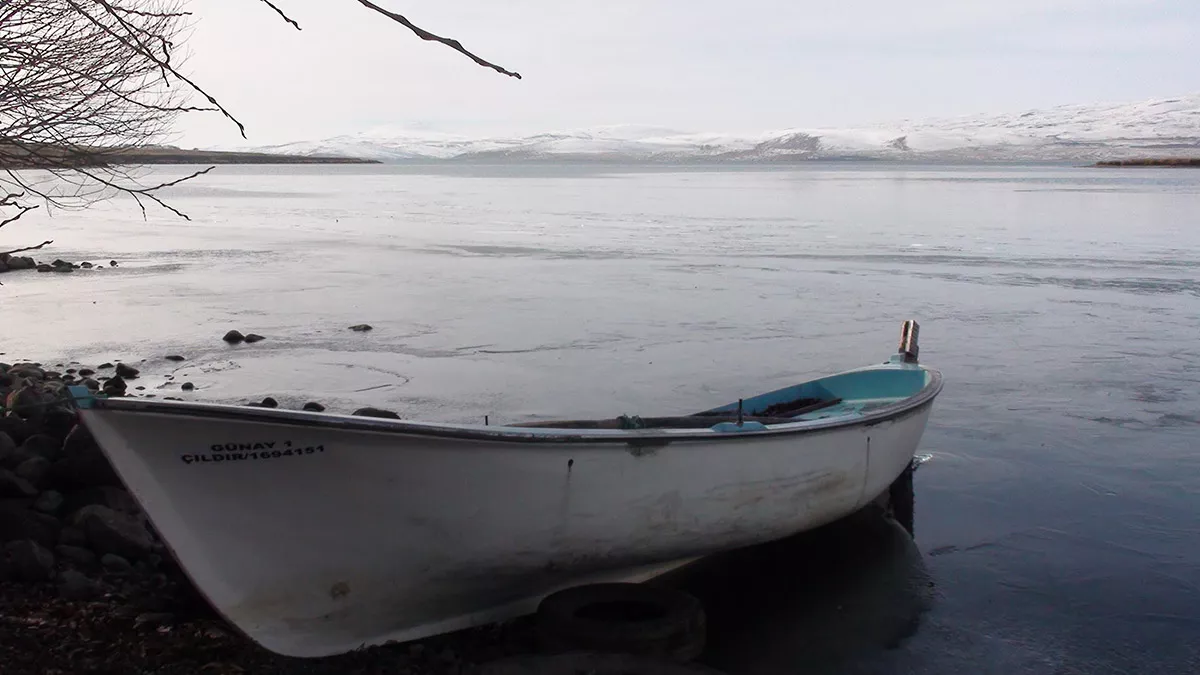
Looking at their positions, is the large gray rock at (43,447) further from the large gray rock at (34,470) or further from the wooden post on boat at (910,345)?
the wooden post on boat at (910,345)

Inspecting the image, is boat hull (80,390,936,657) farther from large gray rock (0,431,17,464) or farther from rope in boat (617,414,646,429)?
large gray rock (0,431,17,464)

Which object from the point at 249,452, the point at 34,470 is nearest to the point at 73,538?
the point at 34,470

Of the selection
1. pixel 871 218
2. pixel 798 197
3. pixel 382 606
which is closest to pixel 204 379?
pixel 382 606

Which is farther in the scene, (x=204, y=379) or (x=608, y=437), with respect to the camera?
(x=204, y=379)

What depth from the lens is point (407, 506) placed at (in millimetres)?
5441

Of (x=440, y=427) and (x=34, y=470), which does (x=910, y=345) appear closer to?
(x=440, y=427)

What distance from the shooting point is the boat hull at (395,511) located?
198 inches

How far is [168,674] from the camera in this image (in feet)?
16.8

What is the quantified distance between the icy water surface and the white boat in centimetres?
97

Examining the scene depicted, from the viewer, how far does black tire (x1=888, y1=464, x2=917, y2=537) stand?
8656mm

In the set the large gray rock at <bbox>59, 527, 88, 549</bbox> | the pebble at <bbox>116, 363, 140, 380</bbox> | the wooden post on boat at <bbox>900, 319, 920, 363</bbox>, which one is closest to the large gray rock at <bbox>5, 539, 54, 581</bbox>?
the large gray rock at <bbox>59, 527, 88, 549</bbox>

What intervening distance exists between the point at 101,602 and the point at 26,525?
1.06 meters

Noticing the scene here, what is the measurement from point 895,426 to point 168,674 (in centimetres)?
511

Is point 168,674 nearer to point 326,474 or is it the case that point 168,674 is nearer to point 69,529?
point 326,474
